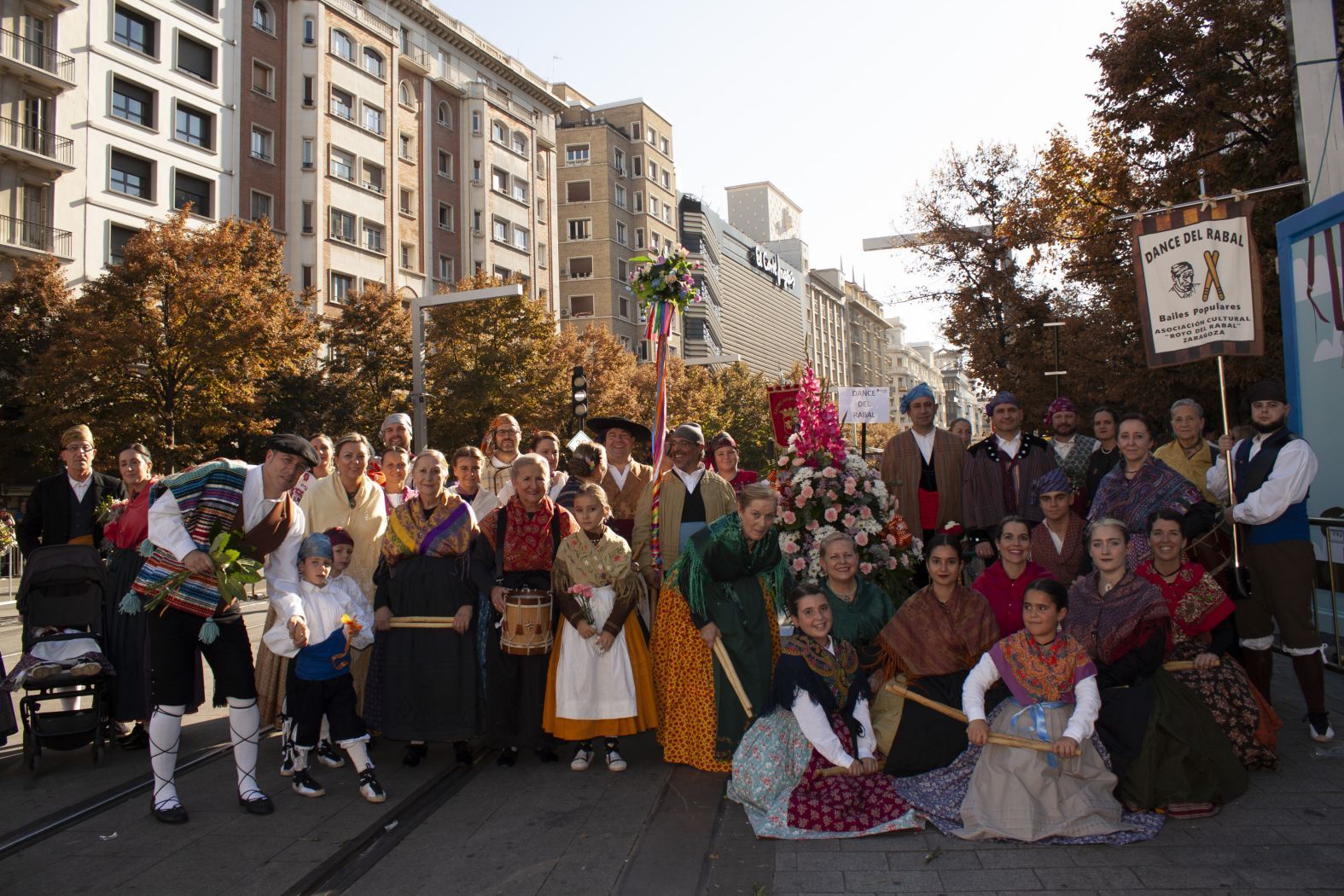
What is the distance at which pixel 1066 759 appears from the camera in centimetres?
480

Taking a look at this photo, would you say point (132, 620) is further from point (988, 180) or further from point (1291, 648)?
point (988, 180)

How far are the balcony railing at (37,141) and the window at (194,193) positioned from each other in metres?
3.39

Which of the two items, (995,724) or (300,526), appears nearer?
(995,724)

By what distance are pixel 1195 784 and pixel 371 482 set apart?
5342 mm

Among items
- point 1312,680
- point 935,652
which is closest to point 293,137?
point 935,652

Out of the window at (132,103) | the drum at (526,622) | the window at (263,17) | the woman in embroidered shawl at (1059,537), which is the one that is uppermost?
the window at (263,17)

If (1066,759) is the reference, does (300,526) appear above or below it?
above

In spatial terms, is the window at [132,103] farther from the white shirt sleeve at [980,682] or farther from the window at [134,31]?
the white shirt sleeve at [980,682]

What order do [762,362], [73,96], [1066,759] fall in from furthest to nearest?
[762,362], [73,96], [1066,759]

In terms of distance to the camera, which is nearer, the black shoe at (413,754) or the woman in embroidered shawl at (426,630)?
the woman in embroidered shawl at (426,630)

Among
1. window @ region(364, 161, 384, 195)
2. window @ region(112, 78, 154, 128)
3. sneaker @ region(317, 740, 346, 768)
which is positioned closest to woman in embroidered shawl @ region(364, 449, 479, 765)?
sneaker @ region(317, 740, 346, 768)

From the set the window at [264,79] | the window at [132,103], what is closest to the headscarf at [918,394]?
the window at [132,103]

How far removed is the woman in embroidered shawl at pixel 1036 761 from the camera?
185 inches

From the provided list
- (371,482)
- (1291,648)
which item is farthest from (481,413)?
(1291,648)
